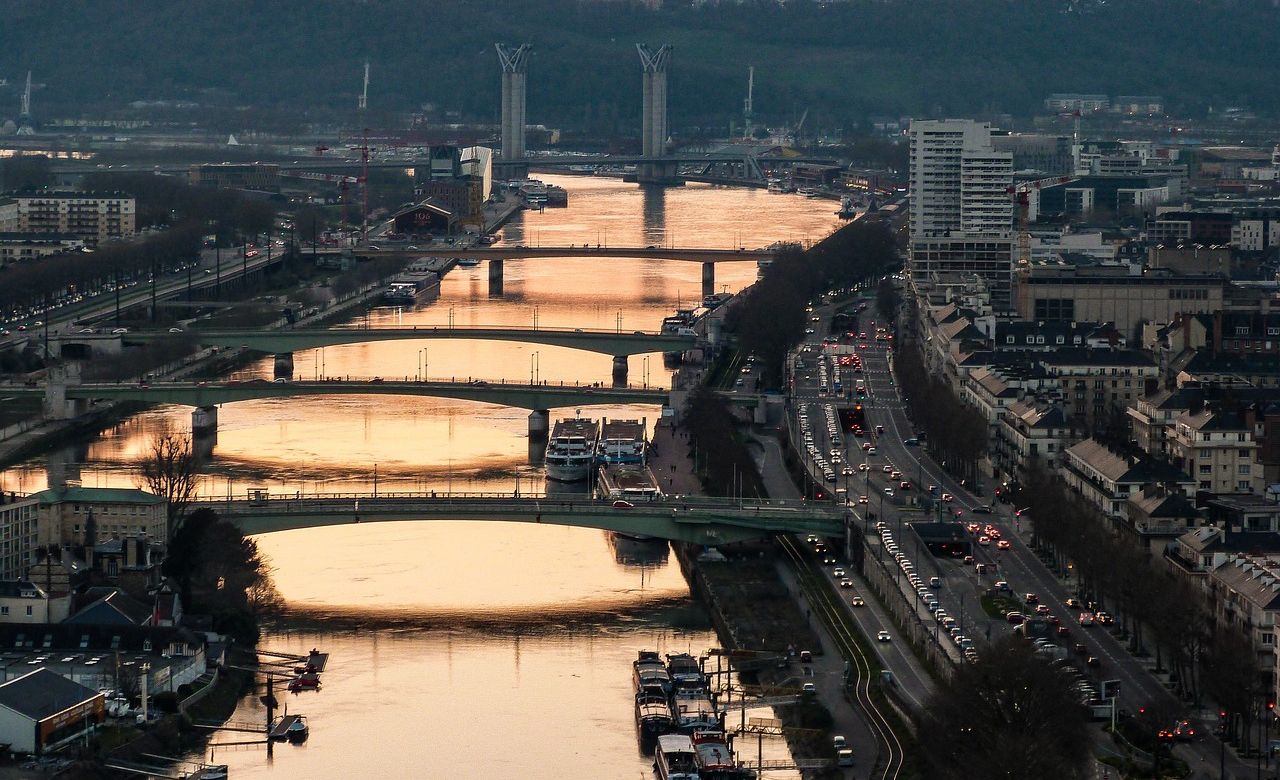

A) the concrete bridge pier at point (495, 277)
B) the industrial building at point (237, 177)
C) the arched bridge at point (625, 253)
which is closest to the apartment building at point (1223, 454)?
the arched bridge at point (625, 253)

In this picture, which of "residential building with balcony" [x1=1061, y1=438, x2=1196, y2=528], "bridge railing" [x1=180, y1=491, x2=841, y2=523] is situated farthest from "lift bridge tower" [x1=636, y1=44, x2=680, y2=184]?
"residential building with balcony" [x1=1061, y1=438, x2=1196, y2=528]

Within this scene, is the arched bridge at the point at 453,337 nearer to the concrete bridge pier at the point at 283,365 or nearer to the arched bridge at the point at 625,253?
the concrete bridge pier at the point at 283,365

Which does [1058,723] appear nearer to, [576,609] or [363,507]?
[576,609]

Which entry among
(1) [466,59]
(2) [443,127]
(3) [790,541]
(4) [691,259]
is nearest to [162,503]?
(3) [790,541]

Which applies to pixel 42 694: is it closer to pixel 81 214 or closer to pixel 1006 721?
pixel 1006 721

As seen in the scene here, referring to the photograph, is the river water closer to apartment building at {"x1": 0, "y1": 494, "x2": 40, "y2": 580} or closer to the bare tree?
the bare tree

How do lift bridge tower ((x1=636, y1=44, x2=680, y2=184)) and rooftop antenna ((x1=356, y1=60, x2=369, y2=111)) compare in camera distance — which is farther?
rooftop antenna ((x1=356, y1=60, x2=369, y2=111))
